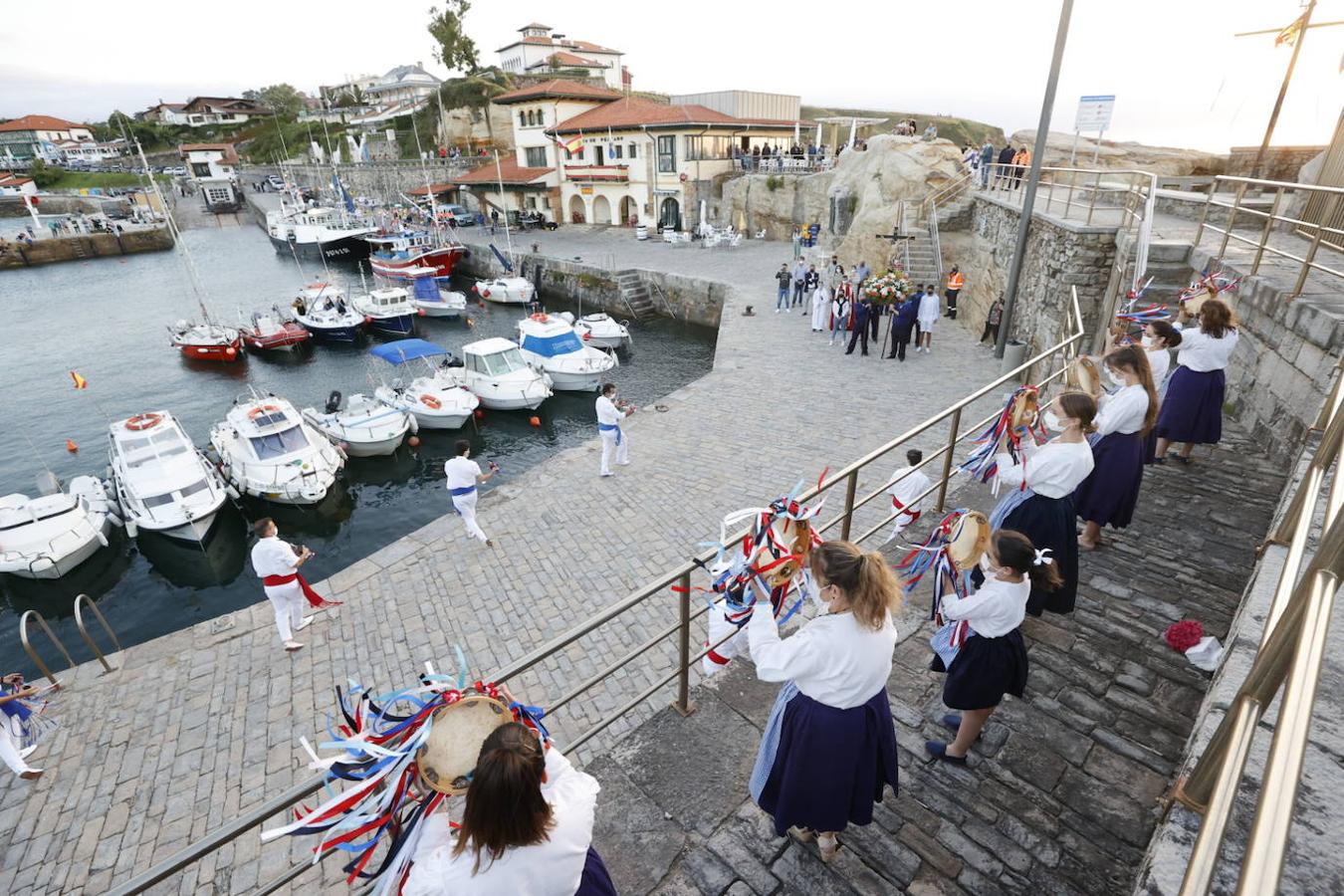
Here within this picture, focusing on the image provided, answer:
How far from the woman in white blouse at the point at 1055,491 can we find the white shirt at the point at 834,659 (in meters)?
2.01

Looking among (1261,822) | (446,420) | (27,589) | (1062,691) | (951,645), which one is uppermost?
(1261,822)

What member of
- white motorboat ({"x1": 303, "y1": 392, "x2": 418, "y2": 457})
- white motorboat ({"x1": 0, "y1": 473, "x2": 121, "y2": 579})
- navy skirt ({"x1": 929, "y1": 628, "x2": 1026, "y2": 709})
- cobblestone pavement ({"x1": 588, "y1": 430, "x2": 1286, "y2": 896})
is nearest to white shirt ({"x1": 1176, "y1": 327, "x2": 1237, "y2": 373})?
cobblestone pavement ({"x1": 588, "y1": 430, "x2": 1286, "y2": 896})

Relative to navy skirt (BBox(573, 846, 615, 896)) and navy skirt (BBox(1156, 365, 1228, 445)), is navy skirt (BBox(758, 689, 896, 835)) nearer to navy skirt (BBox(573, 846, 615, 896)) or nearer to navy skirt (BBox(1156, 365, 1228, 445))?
navy skirt (BBox(573, 846, 615, 896))

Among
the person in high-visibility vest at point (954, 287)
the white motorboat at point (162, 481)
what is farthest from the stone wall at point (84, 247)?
the person in high-visibility vest at point (954, 287)

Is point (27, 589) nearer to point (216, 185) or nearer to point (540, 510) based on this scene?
point (540, 510)

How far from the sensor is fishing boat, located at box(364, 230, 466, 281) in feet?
113

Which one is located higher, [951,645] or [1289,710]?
[1289,710]

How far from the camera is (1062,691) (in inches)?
153

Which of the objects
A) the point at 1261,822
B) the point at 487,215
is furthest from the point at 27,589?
the point at 487,215

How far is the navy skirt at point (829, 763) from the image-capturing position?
2.71 meters

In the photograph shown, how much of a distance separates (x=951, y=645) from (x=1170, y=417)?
14.8 feet

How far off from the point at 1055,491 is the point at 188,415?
2588cm

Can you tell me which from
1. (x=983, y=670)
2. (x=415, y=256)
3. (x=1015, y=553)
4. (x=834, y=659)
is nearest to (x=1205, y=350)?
(x=1015, y=553)

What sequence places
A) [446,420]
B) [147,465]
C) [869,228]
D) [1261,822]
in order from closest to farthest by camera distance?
[1261,822] < [147,465] < [446,420] < [869,228]
